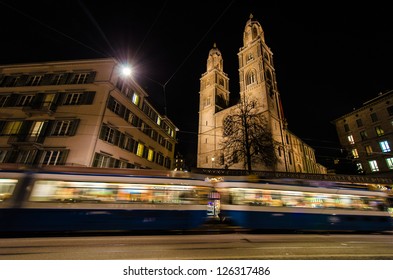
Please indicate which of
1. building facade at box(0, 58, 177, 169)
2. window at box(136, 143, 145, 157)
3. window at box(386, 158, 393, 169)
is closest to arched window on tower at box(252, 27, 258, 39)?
window at box(386, 158, 393, 169)

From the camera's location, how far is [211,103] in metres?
50.8

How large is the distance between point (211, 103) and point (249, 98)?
11954 millimetres

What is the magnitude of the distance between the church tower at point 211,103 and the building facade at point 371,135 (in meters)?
26.2

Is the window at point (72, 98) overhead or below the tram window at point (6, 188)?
overhead

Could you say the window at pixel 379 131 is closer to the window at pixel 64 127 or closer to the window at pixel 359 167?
the window at pixel 359 167

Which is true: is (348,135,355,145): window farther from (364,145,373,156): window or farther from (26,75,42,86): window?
(26,75,42,86): window

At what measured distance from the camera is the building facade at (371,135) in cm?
2958

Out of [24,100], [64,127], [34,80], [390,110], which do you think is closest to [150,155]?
[64,127]

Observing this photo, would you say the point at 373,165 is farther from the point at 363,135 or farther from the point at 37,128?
the point at 37,128

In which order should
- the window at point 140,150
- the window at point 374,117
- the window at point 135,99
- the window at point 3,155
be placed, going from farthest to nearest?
the window at point 374,117 < the window at point 135,99 < the window at point 140,150 < the window at point 3,155

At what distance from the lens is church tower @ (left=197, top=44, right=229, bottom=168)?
148 feet

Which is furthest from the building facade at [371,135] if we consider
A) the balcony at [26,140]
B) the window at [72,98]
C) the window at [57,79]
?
the window at [57,79]
